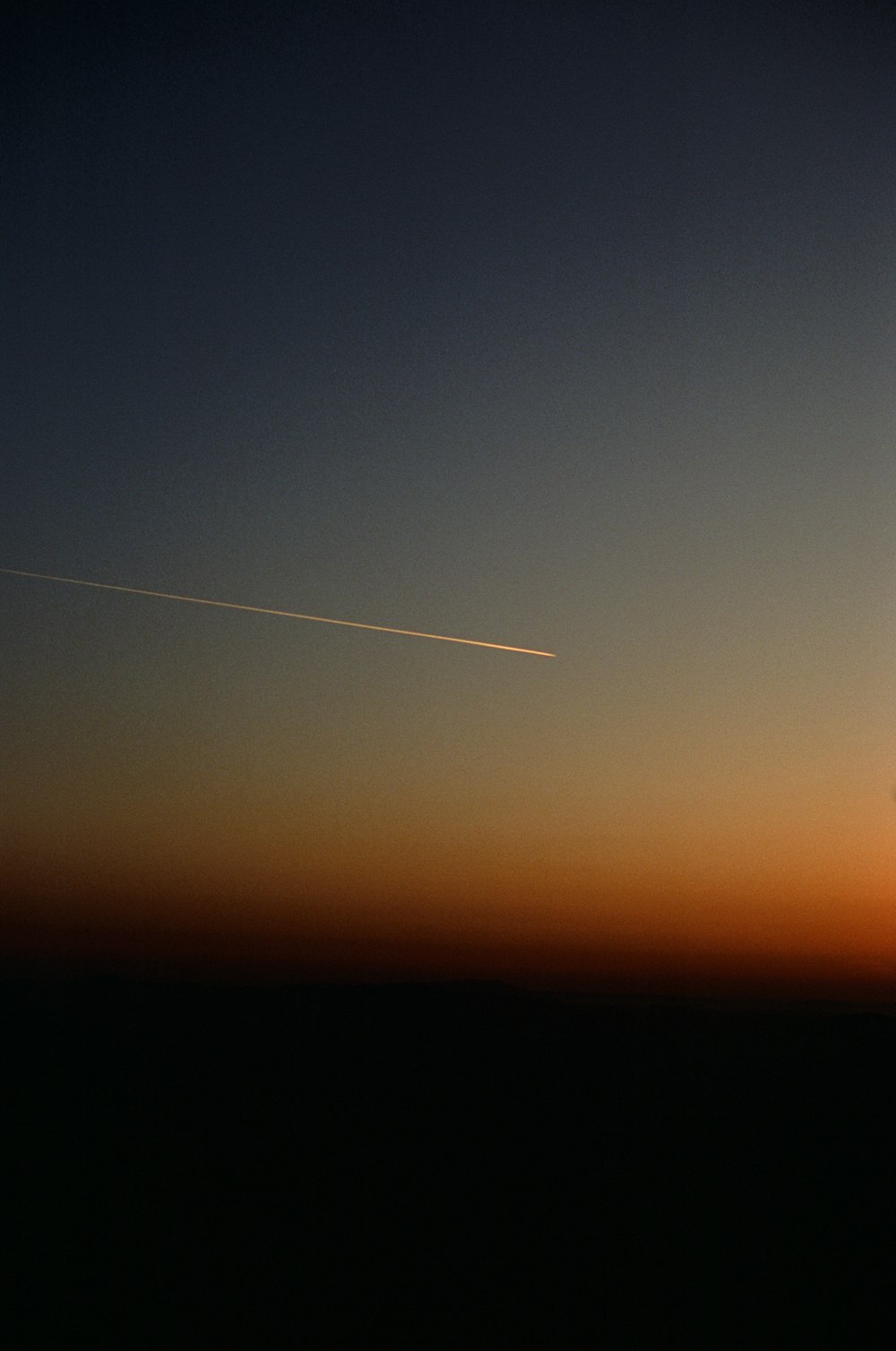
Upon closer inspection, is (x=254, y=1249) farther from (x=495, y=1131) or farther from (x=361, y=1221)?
(x=495, y=1131)

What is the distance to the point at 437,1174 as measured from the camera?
73.8 ft

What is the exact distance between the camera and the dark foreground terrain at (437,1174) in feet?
56.5

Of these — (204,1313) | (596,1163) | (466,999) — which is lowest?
(204,1313)

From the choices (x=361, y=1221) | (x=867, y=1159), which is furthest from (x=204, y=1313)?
(x=867, y=1159)

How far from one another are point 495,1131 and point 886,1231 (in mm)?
7407

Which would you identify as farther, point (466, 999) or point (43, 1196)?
point (466, 999)

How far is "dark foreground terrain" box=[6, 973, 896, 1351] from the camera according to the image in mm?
17219

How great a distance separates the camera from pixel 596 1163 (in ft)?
75.6

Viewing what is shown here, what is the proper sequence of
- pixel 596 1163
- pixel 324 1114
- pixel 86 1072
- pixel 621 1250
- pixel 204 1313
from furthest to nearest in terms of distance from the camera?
1. pixel 86 1072
2. pixel 324 1114
3. pixel 596 1163
4. pixel 621 1250
5. pixel 204 1313

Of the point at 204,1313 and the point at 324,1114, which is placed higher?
the point at 324,1114

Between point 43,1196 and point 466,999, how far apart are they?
51.4 feet

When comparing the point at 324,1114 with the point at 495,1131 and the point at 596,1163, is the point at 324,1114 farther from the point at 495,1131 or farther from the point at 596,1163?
the point at 596,1163

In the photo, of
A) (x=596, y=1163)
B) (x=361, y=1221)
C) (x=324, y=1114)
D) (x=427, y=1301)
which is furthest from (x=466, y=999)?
(x=427, y=1301)

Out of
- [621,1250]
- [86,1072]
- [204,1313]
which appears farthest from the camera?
[86,1072]
